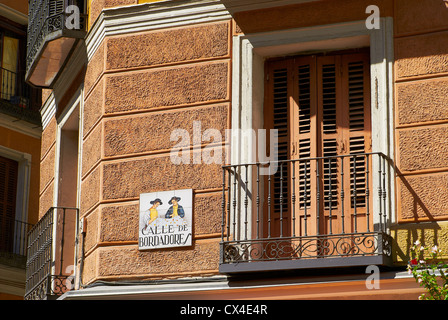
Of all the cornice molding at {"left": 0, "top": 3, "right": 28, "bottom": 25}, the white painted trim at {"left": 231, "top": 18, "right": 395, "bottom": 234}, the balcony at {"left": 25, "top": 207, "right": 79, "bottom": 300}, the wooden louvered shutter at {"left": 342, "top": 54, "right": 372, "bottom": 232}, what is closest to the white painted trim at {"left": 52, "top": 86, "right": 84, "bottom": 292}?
the balcony at {"left": 25, "top": 207, "right": 79, "bottom": 300}

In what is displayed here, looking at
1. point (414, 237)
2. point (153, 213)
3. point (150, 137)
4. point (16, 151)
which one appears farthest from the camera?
point (16, 151)

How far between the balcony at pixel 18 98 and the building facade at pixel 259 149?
9.12 meters

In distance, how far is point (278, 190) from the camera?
1186 cm

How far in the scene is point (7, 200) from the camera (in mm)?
21750

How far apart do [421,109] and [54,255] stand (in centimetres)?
565

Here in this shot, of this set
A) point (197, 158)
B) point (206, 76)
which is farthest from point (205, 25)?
point (197, 158)

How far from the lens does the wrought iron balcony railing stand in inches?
817

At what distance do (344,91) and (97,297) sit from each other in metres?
3.90

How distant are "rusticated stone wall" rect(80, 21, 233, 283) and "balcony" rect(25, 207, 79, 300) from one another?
33.1 inches

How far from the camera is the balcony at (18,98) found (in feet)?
72.4

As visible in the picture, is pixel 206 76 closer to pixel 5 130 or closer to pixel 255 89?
pixel 255 89

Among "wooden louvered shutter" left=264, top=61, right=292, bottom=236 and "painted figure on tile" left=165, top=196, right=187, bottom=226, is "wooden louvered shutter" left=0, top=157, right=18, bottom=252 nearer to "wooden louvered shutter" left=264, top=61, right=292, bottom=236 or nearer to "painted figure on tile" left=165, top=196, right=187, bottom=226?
"painted figure on tile" left=165, top=196, right=187, bottom=226

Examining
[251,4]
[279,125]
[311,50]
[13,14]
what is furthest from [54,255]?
[13,14]

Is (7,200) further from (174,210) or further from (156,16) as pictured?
(174,210)
